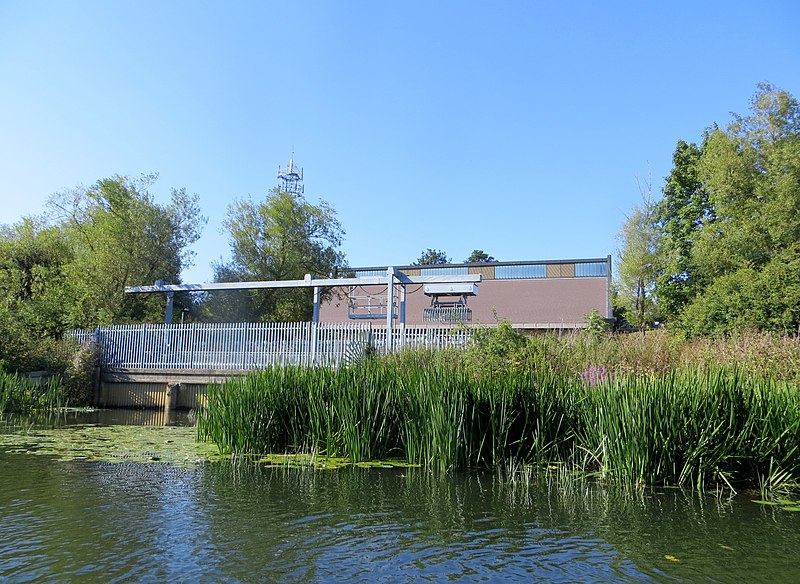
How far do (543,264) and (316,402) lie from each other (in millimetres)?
25885

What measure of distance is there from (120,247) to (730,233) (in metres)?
19.4

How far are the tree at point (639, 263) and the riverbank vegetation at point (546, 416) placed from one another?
19.8 meters

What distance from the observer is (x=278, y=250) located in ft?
87.3

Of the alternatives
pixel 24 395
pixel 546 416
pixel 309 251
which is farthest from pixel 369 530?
pixel 309 251

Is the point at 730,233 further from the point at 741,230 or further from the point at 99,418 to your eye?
the point at 99,418

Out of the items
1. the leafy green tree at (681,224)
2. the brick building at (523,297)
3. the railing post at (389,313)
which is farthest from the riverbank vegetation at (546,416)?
the brick building at (523,297)

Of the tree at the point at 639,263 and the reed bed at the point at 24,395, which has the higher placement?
the tree at the point at 639,263

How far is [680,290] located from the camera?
23.2 meters

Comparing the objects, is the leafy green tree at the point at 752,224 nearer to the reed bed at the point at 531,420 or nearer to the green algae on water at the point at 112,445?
the reed bed at the point at 531,420

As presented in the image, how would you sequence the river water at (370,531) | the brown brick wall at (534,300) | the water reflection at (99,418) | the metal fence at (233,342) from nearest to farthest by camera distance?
1. the river water at (370,531)
2. the water reflection at (99,418)
3. the metal fence at (233,342)
4. the brown brick wall at (534,300)

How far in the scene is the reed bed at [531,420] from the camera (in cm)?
614

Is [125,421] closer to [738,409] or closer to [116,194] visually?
[738,409]

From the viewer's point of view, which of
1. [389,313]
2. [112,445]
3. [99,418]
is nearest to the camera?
[112,445]

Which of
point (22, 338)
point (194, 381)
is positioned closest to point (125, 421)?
point (194, 381)
